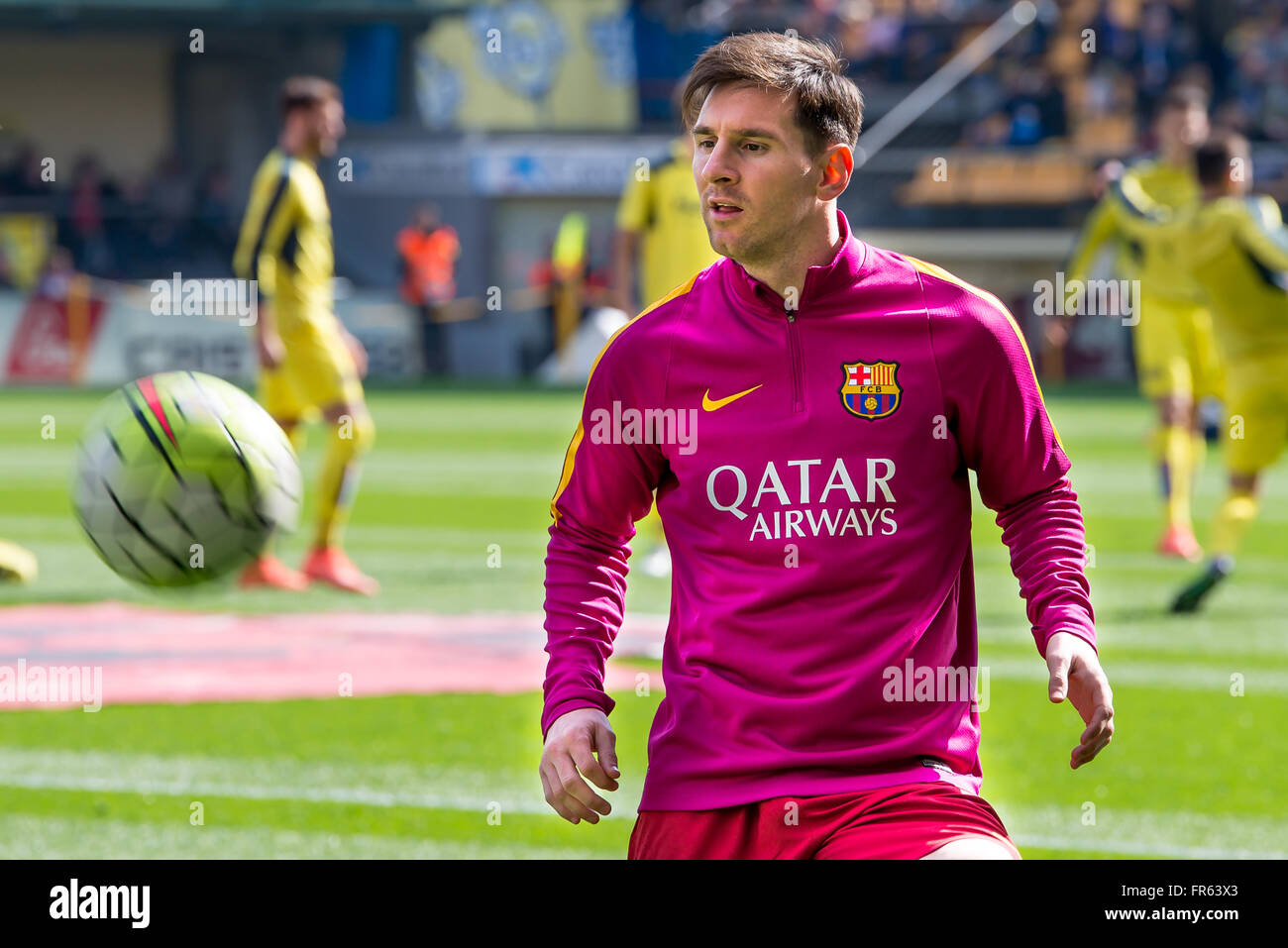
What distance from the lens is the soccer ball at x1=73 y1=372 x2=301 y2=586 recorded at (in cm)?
421

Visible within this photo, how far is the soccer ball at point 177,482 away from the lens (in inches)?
166

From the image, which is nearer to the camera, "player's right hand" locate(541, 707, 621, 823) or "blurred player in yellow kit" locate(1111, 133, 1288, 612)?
"player's right hand" locate(541, 707, 621, 823)

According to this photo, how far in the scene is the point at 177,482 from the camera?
424cm

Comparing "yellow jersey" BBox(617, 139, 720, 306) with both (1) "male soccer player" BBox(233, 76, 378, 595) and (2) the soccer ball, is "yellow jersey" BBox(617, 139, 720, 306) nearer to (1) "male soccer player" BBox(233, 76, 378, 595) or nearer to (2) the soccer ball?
(1) "male soccer player" BBox(233, 76, 378, 595)

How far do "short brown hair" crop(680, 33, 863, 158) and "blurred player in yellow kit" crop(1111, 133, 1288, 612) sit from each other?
6854mm

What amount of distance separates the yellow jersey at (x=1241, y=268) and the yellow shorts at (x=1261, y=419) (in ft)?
0.37

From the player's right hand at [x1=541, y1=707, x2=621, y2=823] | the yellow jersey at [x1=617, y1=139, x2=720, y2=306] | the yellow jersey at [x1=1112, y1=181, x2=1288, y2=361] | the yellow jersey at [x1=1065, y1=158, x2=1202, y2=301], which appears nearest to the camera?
the player's right hand at [x1=541, y1=707, x2=621, y2=823]

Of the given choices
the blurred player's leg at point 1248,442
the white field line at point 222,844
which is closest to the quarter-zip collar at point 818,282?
the white field line at point 222,844

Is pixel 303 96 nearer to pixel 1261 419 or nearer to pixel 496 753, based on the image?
pixel 496 753

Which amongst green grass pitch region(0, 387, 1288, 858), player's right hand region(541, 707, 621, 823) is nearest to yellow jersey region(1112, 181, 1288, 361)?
green grass pitch region(0, 387, 1288, 858)

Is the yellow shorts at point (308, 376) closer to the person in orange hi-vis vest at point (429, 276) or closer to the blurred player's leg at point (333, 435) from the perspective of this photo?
the blurred player's leg at point (333, 435)

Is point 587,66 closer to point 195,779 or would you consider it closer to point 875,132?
point 875,132
